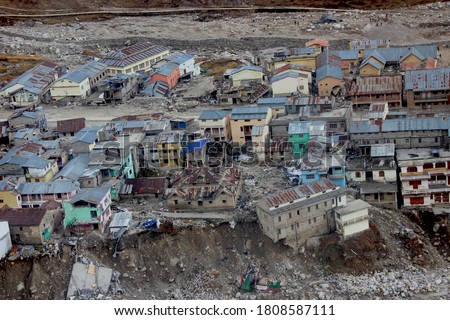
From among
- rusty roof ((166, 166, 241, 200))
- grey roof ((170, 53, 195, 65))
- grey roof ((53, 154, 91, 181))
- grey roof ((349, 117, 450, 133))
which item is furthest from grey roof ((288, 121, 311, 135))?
grey roof ((170, 53, 195, 65))

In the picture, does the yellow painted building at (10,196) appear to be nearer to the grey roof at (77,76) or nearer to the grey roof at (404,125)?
the grey roof at (404,125)

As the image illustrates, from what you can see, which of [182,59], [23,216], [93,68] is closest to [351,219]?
[23,216]

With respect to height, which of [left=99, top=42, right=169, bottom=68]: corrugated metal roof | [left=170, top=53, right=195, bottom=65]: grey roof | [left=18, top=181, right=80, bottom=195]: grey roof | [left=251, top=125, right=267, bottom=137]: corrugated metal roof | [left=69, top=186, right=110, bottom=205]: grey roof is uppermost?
[left=99, top=42, right=169, bottom=68]: corrugated metal roof

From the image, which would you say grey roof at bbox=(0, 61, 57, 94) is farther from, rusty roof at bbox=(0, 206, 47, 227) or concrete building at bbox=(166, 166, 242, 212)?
concrete building at bbox=(166, 166, 242, 212)

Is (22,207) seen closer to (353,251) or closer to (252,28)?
(353,251)

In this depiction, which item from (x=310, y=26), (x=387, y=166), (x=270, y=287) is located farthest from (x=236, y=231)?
(x=310, y=26)

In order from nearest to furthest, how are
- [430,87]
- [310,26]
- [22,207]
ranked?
[22,207]
[430,87]
[310,26]
